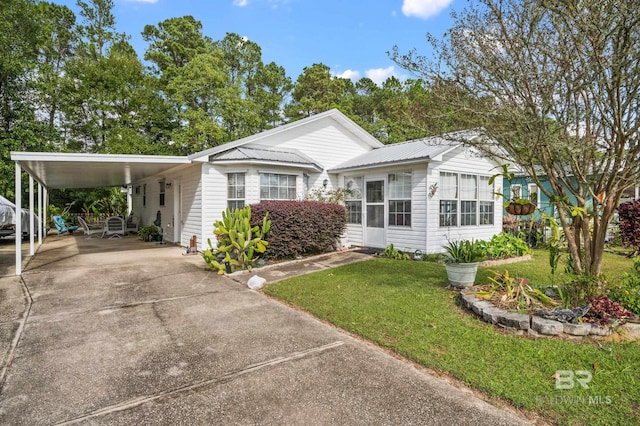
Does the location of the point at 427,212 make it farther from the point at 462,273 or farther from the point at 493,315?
the point at 493,315

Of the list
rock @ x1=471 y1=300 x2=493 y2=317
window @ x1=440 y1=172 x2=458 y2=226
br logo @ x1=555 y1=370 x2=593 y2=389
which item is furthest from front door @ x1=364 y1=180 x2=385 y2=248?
br logo @ x1=555 y1=370 x2=593 y2=389

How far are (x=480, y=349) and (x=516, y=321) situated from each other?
0.79 metres

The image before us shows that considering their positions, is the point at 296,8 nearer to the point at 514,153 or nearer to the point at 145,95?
the point at 514,153

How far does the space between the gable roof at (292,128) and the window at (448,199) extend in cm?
465

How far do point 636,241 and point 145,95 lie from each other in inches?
1035

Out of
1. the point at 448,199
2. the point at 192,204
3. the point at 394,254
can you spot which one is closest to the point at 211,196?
the point at 192,204

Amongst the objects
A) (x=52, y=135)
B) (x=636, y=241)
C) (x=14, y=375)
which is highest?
(x=52, y=135)

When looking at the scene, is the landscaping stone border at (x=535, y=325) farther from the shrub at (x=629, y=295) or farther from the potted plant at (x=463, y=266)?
the potted plant at (x=463, y=266)

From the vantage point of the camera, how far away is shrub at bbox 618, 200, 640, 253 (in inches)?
217

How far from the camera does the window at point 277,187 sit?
10930mm

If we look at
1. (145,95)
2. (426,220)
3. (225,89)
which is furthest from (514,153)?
(145,95)

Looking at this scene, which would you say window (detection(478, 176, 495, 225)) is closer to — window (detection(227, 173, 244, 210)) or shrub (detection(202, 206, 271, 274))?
shrub (detection(202, 206, 271, 274))

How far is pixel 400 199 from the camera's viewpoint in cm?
1034

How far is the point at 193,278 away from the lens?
760 cm
